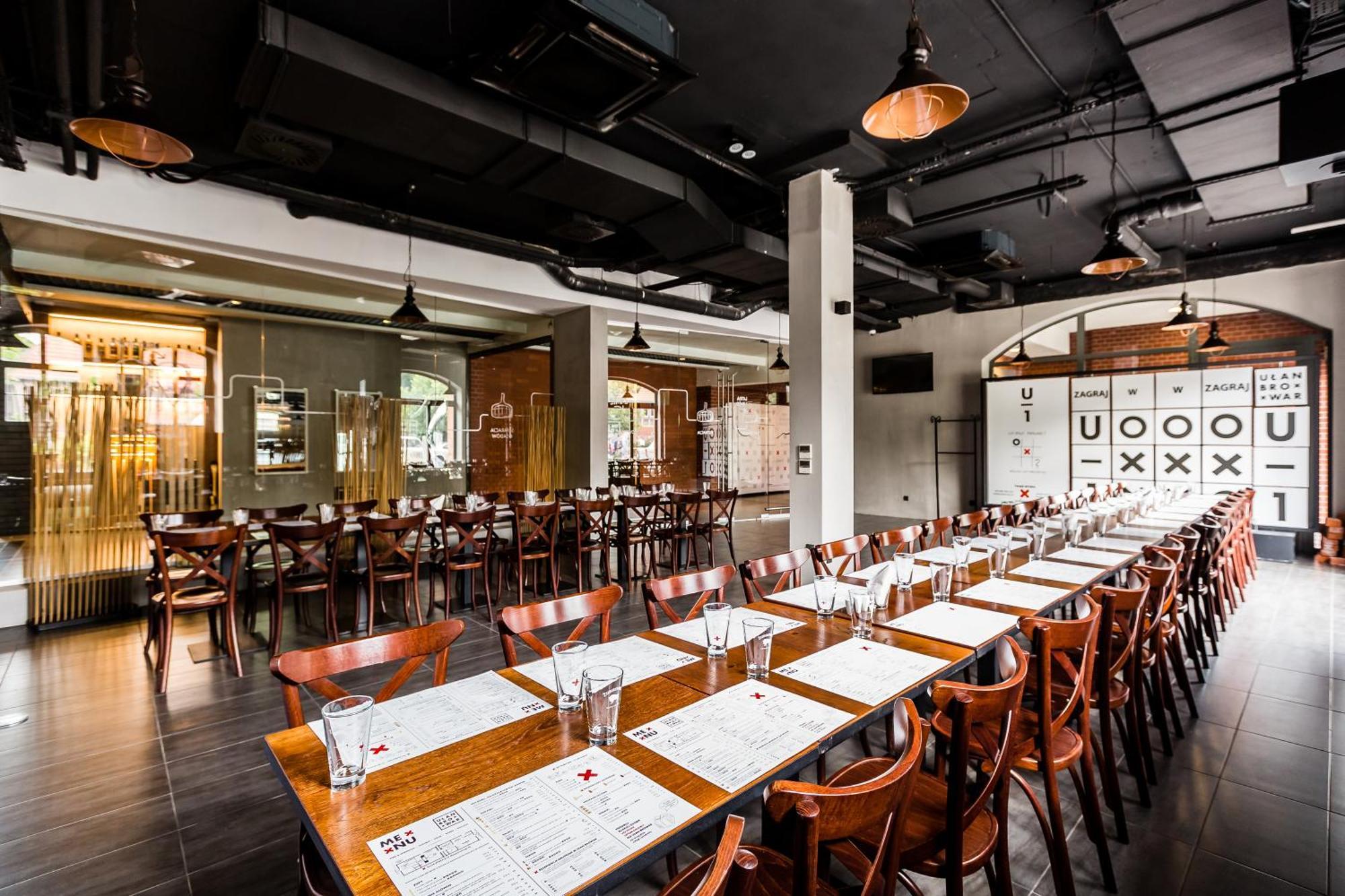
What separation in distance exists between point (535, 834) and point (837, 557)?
256cm

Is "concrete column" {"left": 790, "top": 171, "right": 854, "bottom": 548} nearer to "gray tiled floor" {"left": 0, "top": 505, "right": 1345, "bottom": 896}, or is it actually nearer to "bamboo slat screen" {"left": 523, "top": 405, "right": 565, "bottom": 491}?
"gray tiled floor" {"left": 0, "top": 505, "right": 1345, "bottom": 896}

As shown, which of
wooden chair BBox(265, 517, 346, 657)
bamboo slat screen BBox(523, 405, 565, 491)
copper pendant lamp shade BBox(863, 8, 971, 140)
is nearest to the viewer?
copper pendant lamp shade BBox(863, 8, 971, 140)

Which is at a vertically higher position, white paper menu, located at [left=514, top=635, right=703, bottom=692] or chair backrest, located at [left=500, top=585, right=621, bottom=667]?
chair backrest, located at [left=500, top=585, right=621, bottom=667]

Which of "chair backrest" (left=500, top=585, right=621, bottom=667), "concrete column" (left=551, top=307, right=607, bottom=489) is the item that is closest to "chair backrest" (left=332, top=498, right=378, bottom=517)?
"concrete column" (left=551, top=307, right=607, bottom=489)

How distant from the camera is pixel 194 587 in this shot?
169 inches

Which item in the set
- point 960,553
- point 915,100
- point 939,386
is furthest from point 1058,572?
point 939,386

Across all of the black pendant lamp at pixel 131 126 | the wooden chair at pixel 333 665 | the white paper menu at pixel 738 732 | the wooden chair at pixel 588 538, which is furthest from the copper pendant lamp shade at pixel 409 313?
the white paper menu at pixel 738 732

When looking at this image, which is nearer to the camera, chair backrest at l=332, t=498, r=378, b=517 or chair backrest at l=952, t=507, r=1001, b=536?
chair backrest at l=952, t=507, r=1001, b=536

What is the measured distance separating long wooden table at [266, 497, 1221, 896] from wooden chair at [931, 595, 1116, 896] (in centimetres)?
21

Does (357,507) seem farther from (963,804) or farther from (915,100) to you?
(963,804)

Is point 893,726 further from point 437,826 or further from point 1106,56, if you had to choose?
point 1106,56

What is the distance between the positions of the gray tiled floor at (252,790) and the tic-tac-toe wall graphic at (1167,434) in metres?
4.37

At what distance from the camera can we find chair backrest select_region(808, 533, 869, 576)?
9.98ft

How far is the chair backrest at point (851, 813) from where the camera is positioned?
853 mm
